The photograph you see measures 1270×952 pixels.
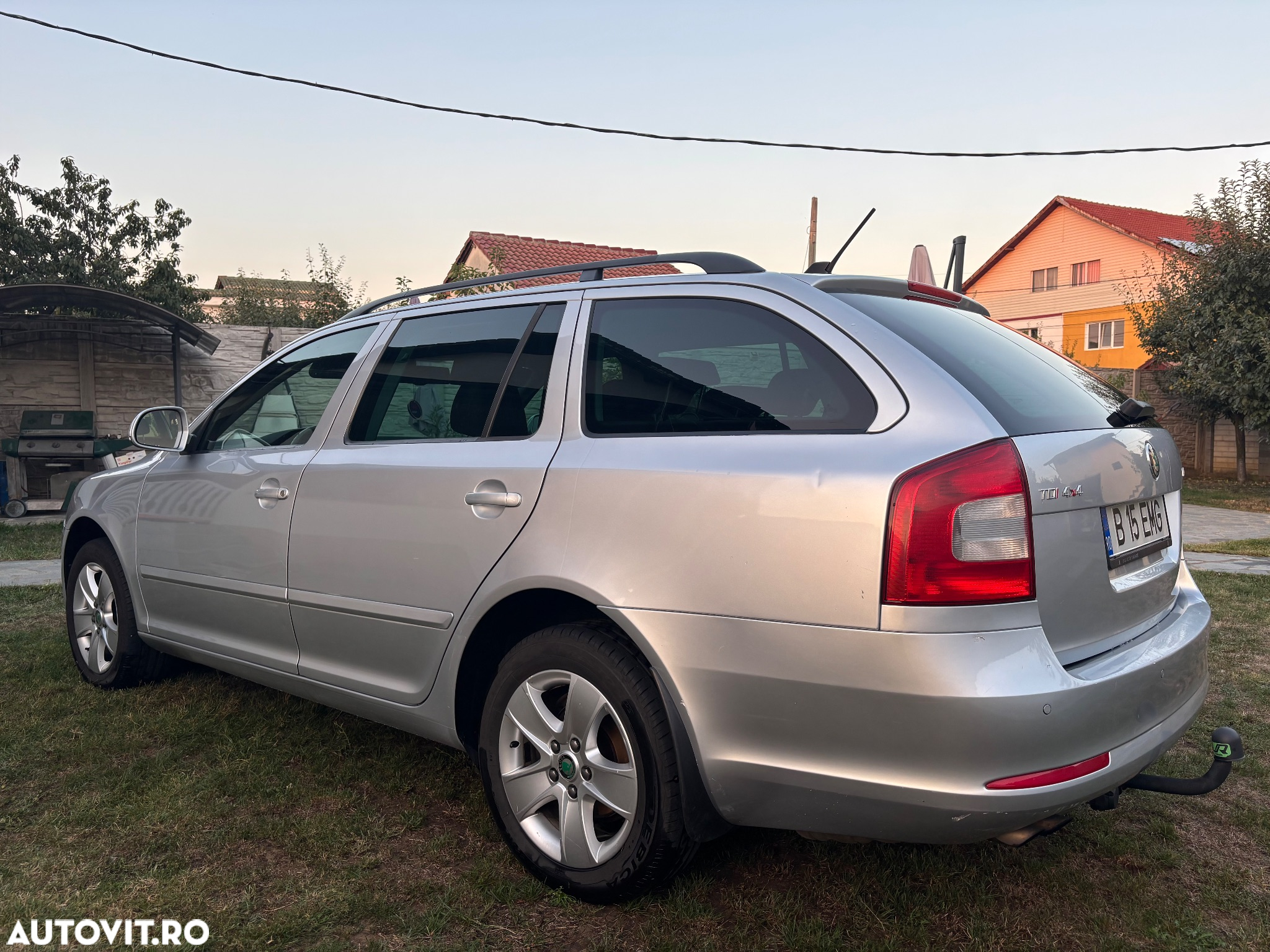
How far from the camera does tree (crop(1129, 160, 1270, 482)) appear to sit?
1722 centimetres

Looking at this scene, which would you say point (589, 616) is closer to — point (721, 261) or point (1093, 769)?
point (721, 261)

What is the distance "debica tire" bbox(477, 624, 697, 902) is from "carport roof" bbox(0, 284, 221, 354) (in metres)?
10.9

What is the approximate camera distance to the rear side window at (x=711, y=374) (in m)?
2.21

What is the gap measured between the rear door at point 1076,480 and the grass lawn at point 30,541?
26.3 ft

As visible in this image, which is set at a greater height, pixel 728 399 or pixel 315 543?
pixel 728 399

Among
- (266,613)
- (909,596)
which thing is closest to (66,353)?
(266,613)

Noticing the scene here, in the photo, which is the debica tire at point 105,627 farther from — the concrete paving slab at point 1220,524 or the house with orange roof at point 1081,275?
the house with orange roof at point 1081,275

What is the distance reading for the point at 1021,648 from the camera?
1941 millimetres

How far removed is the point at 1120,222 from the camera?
35188mm

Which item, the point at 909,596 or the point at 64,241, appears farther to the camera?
the point at 64,241

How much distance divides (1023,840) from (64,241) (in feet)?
91.2

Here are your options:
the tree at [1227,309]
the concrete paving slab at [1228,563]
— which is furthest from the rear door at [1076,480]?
the tree at [1227,309]

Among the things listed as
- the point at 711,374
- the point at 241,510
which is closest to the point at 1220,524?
the point at 711,374

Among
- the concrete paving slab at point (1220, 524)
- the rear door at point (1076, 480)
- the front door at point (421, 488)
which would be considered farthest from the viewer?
the concrete paving slab at point (1220, 524)
